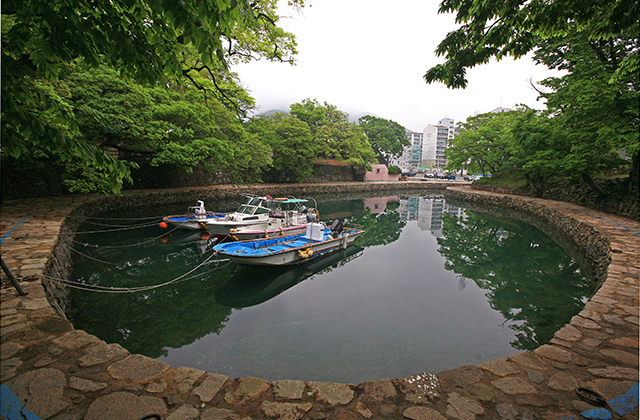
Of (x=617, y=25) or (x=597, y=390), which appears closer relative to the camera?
(x=597, y=390)

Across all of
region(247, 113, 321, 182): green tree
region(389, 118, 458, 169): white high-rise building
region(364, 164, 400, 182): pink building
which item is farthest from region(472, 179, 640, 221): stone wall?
region(389, 118, 458, 169): white high-rise building

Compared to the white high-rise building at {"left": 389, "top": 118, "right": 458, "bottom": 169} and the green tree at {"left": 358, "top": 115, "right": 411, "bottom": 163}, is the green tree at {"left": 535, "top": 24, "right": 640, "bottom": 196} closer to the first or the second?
the green tree at {"left": 358, "top": 115, "right": 411, "bottom": 163}

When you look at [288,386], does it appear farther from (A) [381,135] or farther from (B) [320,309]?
(A) [381,135]

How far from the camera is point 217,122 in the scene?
20734 mm

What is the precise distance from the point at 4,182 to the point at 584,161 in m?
29.2

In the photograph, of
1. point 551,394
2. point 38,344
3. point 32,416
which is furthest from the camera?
point 38,344

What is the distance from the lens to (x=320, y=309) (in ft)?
25.2

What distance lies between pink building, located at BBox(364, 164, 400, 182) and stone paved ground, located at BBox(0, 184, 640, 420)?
139 feet

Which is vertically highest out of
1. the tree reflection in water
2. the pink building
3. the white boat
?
the pink building

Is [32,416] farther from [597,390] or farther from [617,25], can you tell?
[617,25]

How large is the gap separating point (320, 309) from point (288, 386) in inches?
175

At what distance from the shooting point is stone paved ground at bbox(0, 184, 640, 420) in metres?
2.81

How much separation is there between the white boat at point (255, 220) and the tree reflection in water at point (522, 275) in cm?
720

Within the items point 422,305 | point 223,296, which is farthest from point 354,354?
point 223,296
